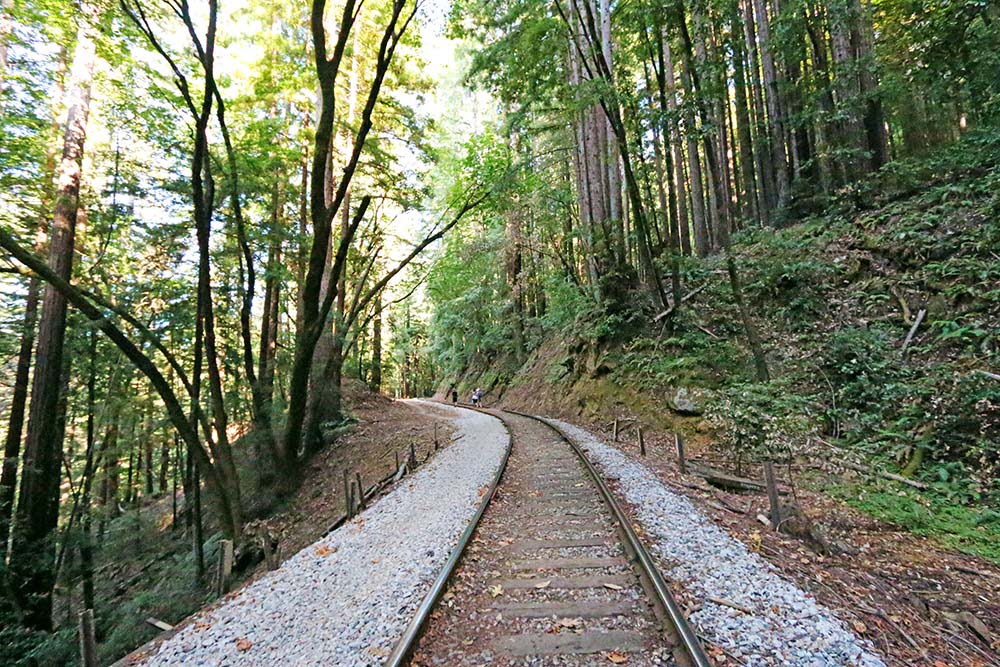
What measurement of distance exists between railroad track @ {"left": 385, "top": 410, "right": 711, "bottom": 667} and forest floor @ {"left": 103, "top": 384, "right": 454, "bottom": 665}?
3550 mm

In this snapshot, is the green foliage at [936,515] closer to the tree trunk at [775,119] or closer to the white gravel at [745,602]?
the white gravel at [745,602]

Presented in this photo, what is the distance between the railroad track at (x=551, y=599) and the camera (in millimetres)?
3129

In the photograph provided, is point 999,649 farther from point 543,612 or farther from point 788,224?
point 788,224

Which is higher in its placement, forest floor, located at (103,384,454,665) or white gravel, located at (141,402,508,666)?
white gravel, located at (141,402,508,666)

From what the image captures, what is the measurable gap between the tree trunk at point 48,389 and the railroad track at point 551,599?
821cm

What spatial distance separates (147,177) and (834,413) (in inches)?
605

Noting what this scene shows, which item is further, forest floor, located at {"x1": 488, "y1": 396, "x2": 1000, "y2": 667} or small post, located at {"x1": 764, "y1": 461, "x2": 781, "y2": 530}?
small post, located at {"x1": 764, "y1": 461, "x2": 781, "y2": 530}

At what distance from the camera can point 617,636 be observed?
3271 mm

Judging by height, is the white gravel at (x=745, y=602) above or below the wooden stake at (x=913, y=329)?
below

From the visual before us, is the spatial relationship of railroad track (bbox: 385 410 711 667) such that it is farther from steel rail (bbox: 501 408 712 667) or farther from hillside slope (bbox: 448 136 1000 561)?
hillside slope (bbox: 448 136 1000 561)

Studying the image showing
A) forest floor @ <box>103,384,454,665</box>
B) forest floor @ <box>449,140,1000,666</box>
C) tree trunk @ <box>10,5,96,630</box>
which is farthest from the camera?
forest floor @ <box>103,384,454,665</box>

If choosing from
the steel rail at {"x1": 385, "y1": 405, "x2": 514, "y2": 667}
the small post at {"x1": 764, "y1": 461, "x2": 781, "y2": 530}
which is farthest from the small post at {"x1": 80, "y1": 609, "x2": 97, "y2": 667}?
the small post at {"x1": 764, "y1": 461, "x2": 781, "y2": 530}

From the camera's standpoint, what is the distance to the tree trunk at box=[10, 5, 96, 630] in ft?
26.5

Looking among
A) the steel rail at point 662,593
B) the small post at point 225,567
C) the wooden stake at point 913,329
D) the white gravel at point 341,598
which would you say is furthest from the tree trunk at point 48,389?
the wooden stake at point 913,329
